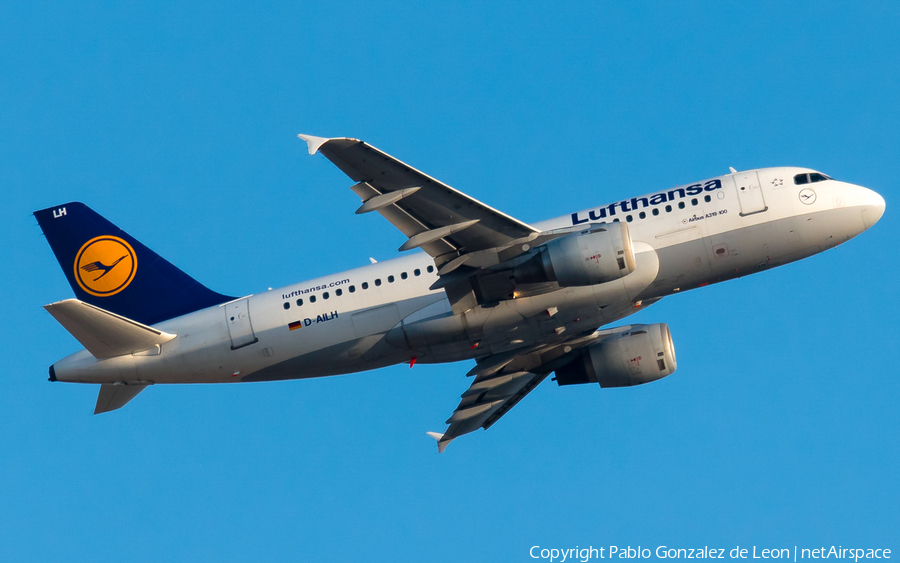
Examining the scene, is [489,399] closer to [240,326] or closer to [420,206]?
[240,326]

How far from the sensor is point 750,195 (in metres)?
34.4

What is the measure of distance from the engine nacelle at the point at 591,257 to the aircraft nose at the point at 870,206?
9983 mm

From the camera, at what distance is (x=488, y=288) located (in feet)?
109

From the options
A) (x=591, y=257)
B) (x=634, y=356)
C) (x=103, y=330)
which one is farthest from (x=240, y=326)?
(x=634, y=356)

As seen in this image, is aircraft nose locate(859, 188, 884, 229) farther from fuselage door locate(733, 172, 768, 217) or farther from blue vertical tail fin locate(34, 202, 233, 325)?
blue vertical tail fin locate(34, 202, 233, 325)

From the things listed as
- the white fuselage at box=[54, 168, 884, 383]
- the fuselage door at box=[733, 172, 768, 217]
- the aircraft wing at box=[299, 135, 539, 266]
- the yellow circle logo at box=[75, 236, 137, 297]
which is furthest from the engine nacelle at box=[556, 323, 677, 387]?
the yellow circle logo at box=[75, 236, 137, 297]

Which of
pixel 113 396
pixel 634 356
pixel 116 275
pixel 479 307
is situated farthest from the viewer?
pixel 116 275

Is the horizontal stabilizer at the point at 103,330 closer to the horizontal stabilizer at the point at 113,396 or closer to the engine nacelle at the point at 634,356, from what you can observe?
the horizontal stabilizer at the point at 113,396

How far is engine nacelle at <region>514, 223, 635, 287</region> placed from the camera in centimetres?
3112

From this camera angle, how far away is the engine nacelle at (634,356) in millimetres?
38219

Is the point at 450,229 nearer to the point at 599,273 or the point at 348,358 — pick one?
the point at 599,273

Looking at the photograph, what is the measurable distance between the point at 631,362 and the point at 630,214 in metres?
7.02

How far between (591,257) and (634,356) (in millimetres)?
8689

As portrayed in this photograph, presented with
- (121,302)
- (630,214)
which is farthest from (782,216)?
(121,302)
